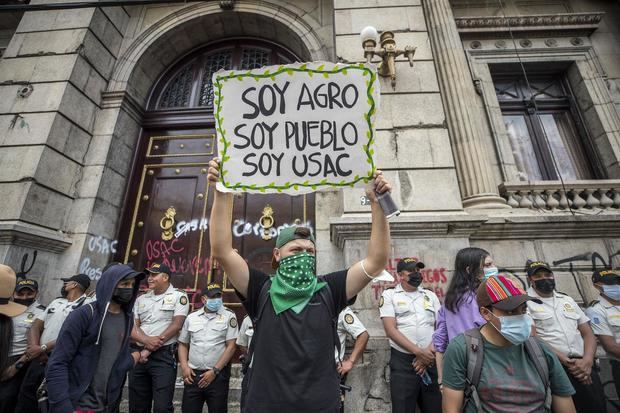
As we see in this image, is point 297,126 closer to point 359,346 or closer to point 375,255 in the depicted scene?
point 375,255

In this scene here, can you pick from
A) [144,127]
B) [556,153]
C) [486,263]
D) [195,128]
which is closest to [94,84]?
[144,127]

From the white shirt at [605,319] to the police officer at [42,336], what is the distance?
18.3ft

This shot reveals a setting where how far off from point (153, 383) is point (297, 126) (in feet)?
11.6

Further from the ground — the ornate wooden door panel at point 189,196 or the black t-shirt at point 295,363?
the ornate wooden door panel at point 189,196

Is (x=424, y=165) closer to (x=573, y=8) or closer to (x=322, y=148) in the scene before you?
(x=322, y=148)

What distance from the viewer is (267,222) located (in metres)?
6.06

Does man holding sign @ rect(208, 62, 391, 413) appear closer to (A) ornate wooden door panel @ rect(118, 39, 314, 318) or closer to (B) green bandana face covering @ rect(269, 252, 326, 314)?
(B) green bandana face covering @ rect(269, 252, 326, 314)

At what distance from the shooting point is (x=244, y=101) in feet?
7.20

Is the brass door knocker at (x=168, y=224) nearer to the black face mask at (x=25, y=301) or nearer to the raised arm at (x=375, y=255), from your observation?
the black face mask at (x=25, y=301)

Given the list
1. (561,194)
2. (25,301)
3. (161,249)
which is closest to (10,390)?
(25,301)

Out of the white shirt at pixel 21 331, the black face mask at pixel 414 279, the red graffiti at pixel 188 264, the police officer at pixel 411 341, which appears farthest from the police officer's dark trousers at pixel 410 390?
the white shirt at pixel 21 331

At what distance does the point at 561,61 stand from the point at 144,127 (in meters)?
9.20

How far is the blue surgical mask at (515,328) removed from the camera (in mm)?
1931

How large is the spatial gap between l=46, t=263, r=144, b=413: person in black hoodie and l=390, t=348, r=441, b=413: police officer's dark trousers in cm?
259
